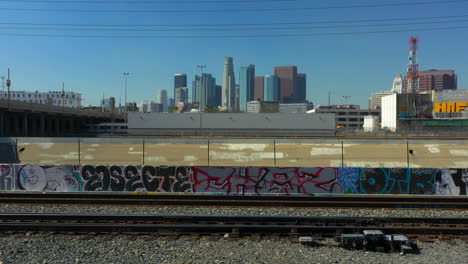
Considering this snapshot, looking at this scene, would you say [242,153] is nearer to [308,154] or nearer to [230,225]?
[308,154]

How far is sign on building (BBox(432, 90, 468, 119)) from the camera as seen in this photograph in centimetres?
7950

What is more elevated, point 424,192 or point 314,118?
point 314,118

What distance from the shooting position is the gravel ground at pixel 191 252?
8.38 m

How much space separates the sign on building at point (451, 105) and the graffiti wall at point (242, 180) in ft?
248

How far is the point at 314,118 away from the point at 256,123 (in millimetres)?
13608

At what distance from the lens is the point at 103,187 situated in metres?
17.5

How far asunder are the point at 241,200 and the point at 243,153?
1986 cm

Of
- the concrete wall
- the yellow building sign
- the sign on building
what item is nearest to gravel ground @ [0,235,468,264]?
the concrete wall

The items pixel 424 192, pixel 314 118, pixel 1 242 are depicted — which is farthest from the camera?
pixel 314 118

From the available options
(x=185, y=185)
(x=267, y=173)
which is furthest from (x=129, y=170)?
(x=267, y=173)

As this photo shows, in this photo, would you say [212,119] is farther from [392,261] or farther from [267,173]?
[392,261]

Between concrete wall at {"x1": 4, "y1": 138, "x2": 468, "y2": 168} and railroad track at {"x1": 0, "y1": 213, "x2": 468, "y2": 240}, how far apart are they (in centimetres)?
1914

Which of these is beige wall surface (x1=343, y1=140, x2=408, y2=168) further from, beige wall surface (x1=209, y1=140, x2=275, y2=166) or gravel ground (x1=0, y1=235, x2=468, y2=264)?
gravel ground (x1=0, y1=235, x2=468, y2=264)

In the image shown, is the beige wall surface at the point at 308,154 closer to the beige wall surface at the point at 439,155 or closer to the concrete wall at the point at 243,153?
the concrete wall at the point at 243,153
